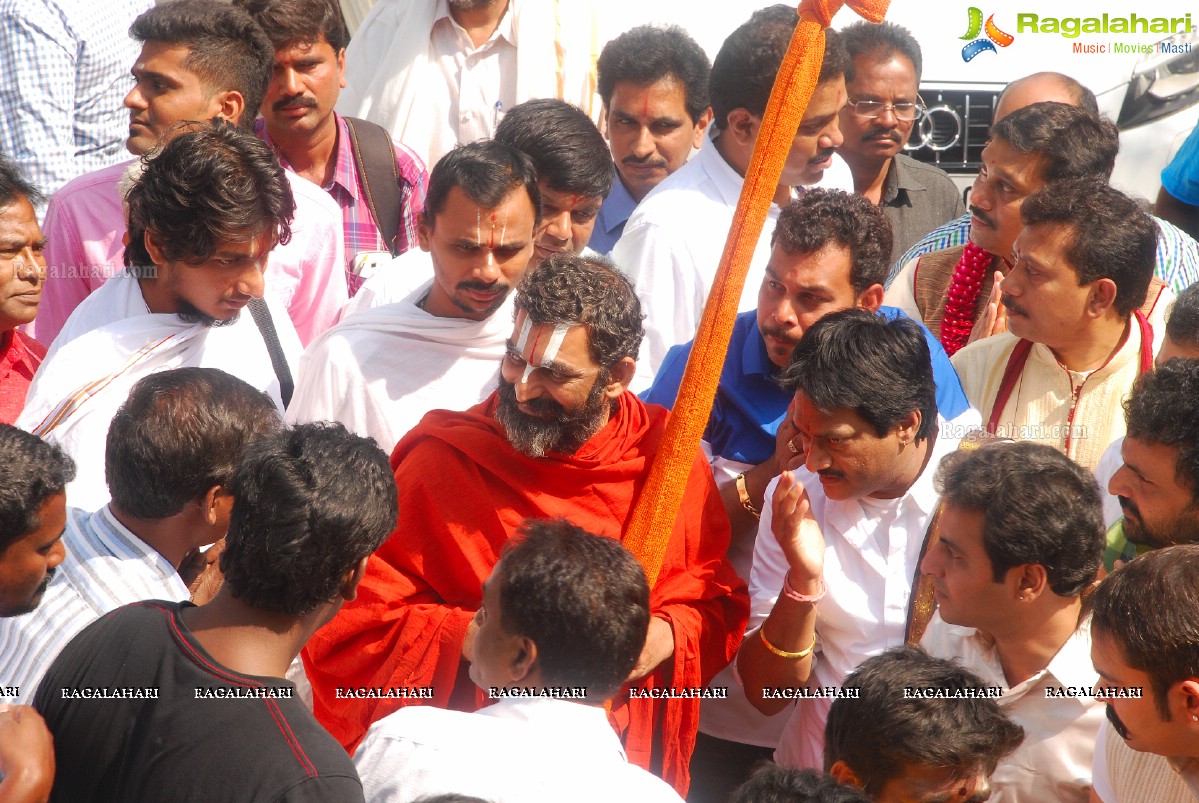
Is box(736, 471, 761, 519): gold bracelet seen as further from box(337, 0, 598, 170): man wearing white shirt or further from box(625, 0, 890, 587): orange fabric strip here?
box(337, 0, 598, 170): man wearing white shirt

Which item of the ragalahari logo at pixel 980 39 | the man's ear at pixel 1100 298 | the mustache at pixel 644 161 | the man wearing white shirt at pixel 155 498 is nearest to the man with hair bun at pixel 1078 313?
the man's ear at pixel 1100 298

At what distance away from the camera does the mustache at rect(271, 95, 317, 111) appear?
4.45m

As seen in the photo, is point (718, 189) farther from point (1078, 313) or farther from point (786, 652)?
point (786, 652)

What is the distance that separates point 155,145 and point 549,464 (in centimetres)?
159

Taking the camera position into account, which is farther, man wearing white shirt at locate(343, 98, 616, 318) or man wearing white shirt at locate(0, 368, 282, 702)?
man wearing white shirt at locate(343, 98, 616, 318)

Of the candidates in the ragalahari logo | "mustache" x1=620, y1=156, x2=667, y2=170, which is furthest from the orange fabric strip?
the ragalahari logo

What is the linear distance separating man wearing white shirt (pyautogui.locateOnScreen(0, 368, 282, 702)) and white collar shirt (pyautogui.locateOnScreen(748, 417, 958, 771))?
128 cm

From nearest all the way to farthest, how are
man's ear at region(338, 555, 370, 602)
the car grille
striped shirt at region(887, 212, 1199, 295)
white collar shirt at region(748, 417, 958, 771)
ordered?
man's ear at region(338, 555, 370, 602) < white collar shirt at region(748, 417, 958, 771) < striped shirt at region(887, 212, 1199, 295) < the car grille

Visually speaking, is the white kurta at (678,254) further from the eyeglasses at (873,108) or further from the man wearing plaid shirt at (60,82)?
the man wearing plaid shirt at (60,82)

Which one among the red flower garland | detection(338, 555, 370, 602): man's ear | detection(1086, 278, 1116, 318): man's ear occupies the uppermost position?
detection(338, 555, 370, 602): man's ear

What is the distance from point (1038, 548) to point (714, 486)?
85cm

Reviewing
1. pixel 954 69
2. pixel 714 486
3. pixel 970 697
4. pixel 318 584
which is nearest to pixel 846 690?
pixel 970 697

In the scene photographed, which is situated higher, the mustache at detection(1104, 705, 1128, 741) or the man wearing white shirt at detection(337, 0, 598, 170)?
the man wearing white shirt at detection(337, 0, 598, 170)

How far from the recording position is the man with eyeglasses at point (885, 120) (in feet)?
16.8
